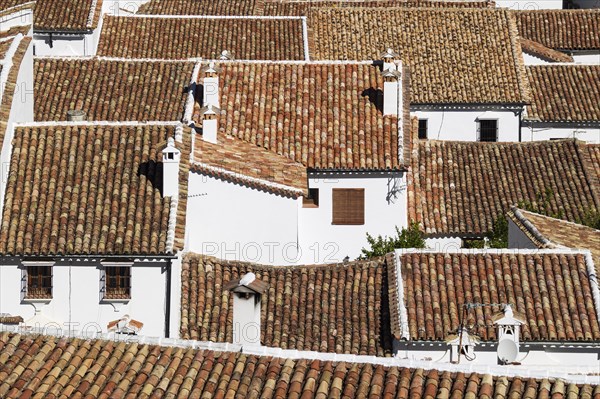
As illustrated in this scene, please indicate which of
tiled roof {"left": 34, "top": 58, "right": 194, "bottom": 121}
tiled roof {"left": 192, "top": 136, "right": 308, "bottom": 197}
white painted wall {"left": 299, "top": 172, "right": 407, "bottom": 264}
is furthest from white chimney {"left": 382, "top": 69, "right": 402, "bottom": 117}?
tiled roof {"left": 34, "top": 58, "right": 194, "bottom": 121}

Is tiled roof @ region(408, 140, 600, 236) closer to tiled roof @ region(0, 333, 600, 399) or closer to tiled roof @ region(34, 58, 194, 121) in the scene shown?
tiled roof @ region(34, 58, 194, 121)

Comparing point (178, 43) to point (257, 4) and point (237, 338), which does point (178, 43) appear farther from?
point (237, 338)

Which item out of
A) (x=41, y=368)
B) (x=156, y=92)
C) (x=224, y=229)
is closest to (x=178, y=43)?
(x=156, y=92)

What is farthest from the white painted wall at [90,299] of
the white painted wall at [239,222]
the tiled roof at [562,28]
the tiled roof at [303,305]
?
the tiled roof at [562,28]

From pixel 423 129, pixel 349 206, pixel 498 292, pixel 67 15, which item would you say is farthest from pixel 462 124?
pixel 498 292

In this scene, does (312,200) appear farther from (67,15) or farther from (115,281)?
(67,15)

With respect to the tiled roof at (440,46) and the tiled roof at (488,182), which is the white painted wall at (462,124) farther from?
the tiled roof at (488,182)
